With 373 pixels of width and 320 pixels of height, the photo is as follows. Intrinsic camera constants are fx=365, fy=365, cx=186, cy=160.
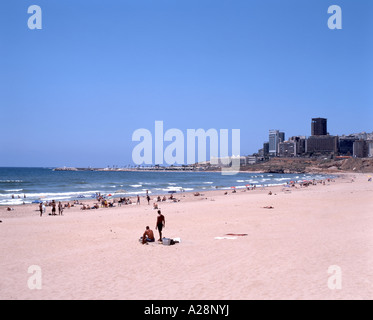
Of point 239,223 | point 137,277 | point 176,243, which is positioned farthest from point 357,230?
point 137,277

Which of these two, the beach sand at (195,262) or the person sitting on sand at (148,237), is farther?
the person sitting on sand at (148,237)

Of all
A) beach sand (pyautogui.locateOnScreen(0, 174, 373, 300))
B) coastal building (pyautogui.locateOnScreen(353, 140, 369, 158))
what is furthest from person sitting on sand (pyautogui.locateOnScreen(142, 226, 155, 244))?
coastal building (pyautogui.locateOnScreen(353, 140, 369, 158))

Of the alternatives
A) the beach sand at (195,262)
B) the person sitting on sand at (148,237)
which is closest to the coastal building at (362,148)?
the beach sand at (195,262)

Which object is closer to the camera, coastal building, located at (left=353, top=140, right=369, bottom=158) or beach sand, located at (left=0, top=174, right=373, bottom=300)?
beach sand, located at (left=0, top=174, right=373, bottom=300)

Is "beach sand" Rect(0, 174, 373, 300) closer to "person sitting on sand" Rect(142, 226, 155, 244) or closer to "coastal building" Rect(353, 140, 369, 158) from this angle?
"person sitting on sand" Rect(142, 226, 155, 244)

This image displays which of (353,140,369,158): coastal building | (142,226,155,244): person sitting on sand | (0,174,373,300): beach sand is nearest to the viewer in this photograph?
(0,174,373,300): beach sand

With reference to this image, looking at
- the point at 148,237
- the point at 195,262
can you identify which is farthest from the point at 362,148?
the point at 195,262

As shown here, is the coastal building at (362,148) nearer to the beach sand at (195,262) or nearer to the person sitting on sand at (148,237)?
the beach sand at (195,262)

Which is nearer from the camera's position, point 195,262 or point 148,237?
point 195,262

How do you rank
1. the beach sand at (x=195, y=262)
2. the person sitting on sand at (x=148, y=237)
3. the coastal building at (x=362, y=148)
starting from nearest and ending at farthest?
1. the beach sand at (x=195, y=262)
2. the person sitting on sand at (x=148, y=237)
3. the coastal building at (x=362, y=148)

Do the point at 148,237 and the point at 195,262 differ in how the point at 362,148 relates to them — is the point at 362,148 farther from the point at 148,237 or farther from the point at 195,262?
the point at 195,262

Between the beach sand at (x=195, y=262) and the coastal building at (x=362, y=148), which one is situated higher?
the coastal building at (x=362, y=148)
